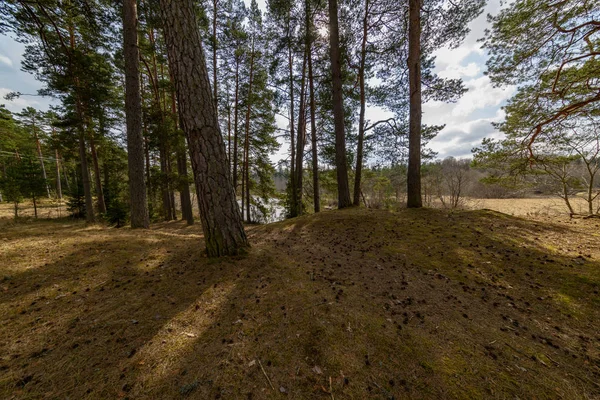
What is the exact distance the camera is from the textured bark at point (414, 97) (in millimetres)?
5984

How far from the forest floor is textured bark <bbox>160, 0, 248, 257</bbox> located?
0.83m

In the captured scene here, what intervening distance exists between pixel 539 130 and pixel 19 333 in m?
10.3

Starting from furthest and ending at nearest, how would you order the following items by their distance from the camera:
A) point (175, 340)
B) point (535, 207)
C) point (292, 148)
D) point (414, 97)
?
point (535, 207) < point (292, 148) < point (414, 97) < point (175, 340)

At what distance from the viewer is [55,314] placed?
6.65 ft

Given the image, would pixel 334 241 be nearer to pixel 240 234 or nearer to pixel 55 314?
pixel 240 234

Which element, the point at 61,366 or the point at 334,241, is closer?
the point at 61,366

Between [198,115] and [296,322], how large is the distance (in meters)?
2.91

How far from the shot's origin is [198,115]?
9.36 ft

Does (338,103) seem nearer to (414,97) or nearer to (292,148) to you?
(414,97)

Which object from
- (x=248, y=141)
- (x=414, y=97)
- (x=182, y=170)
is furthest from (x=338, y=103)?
(x=182, y=170)

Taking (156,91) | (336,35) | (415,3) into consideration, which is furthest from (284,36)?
(156,91)

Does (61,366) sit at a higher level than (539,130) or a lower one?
lower

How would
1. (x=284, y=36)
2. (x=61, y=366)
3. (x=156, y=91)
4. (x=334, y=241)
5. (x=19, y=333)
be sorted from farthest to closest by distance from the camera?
1. (x=156, y=91)
2. (x=284, y=36)
3. (x=334, y=241)
4. (x=19, y=333)
5. (x=61, y=366)

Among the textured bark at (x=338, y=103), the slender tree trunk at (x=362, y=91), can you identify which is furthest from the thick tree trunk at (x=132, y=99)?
the slender tree trunk at (x=362, y=91)
